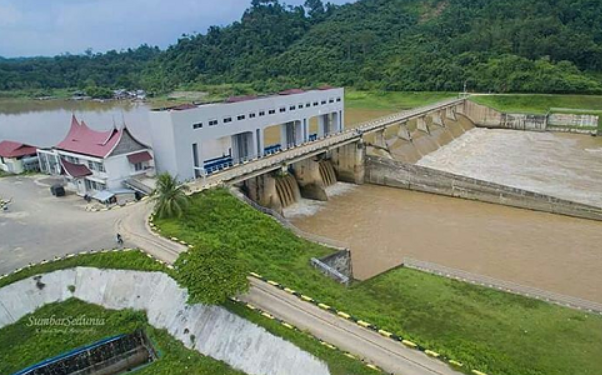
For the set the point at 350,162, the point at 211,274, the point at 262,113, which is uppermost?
the point at 262,113

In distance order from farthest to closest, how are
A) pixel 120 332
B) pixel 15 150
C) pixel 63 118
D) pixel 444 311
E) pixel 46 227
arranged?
pixel 63 118 → pixel 15 150 → pixel 46 227 → pixel 444 311 → pixel 120 332

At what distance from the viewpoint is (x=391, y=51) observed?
117 meters

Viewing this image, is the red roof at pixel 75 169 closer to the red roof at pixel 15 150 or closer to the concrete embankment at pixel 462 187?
the red roof at pixel 15 150

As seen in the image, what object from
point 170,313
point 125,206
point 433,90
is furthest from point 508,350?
point 433,90

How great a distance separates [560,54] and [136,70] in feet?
479

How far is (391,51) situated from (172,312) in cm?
11163

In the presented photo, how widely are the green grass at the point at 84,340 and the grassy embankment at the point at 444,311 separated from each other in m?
4.94

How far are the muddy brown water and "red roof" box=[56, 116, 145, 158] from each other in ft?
48.5

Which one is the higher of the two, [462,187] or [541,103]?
[541,103]

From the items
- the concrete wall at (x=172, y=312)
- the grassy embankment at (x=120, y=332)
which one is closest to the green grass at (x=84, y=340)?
the grassy embankment at (x=120, y=332)

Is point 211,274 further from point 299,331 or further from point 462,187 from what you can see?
point 462,187

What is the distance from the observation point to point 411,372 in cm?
1382

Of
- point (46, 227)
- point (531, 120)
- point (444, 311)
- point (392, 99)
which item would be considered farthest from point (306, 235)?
point (392, 99)

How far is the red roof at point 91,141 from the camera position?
30.6 metres
